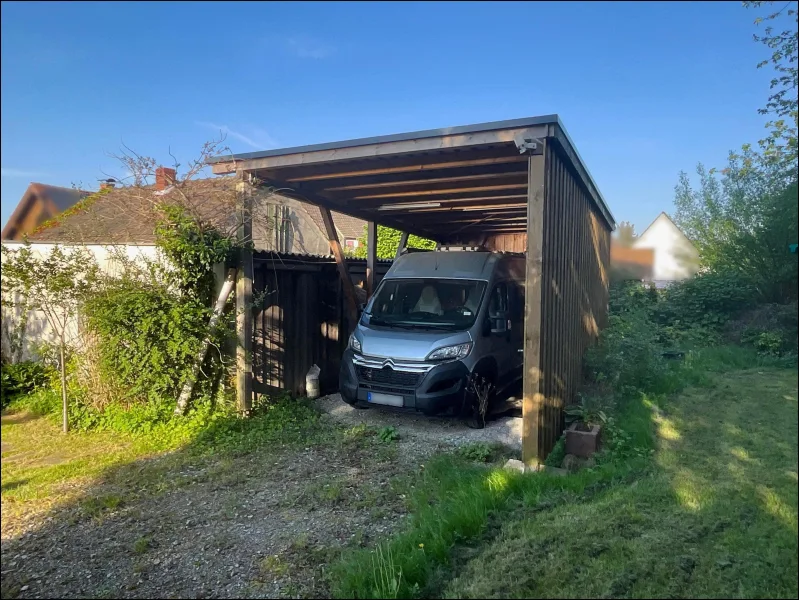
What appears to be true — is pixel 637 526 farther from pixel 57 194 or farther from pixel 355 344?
pixel 355 344

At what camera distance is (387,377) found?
7.40 m

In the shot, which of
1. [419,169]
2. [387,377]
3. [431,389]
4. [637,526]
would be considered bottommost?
[637,526]

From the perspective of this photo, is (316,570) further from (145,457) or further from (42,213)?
(145,457)

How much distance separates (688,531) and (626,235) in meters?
3.33

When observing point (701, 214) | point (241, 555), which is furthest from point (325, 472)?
point (701, 214)

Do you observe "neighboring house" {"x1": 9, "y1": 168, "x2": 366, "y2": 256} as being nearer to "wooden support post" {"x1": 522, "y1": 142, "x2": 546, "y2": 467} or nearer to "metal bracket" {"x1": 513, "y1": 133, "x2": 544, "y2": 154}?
"metal bracket" {"x1": 513, "y1": 133, "x2": 544, "y2": 154}

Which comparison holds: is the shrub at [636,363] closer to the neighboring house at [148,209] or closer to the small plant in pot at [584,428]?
the small plant in pot at [584,428]

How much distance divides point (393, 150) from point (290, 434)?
378 cm

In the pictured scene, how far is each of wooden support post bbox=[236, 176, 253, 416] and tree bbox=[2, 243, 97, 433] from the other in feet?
6.03

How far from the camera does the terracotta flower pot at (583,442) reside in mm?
5793

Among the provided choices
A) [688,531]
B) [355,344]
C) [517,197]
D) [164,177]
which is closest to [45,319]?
[164,177]

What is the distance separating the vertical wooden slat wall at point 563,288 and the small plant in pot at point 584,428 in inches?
8.8

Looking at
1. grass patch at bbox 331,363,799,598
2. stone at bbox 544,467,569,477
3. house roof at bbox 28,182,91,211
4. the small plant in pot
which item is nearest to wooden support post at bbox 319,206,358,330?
the small plant in pot

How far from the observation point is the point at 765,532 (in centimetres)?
293
